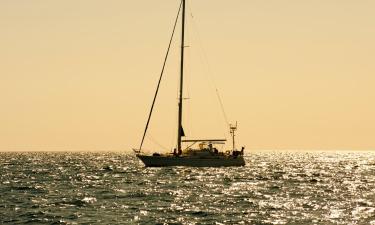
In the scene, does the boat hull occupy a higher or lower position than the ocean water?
higher

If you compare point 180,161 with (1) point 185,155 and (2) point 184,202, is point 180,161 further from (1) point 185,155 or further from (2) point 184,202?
(2) point 184,202

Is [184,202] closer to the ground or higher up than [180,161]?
closer to the ground

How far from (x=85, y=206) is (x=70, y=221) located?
7.54 meters

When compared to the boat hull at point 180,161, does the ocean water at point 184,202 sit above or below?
below

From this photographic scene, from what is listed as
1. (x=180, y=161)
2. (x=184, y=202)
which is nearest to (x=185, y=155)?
(x=180, y=161)

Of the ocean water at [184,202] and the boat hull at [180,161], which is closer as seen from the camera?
the ocean water at [184,202]

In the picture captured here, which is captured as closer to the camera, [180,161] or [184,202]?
[184,202]

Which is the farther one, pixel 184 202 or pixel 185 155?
pixel 185 155

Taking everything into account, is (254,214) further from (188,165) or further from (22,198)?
(188,165)

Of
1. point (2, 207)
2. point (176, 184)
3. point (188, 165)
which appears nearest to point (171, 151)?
point (188, 165)

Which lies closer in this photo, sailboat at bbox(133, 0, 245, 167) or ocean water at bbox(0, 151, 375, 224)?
ocean water at bbox(0, 151, 375, 224)

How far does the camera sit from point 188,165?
98688 millimetres

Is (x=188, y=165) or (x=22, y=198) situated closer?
(x=22, y=198)

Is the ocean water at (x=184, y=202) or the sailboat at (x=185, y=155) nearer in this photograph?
the ocean water at (x=184, y=202)
